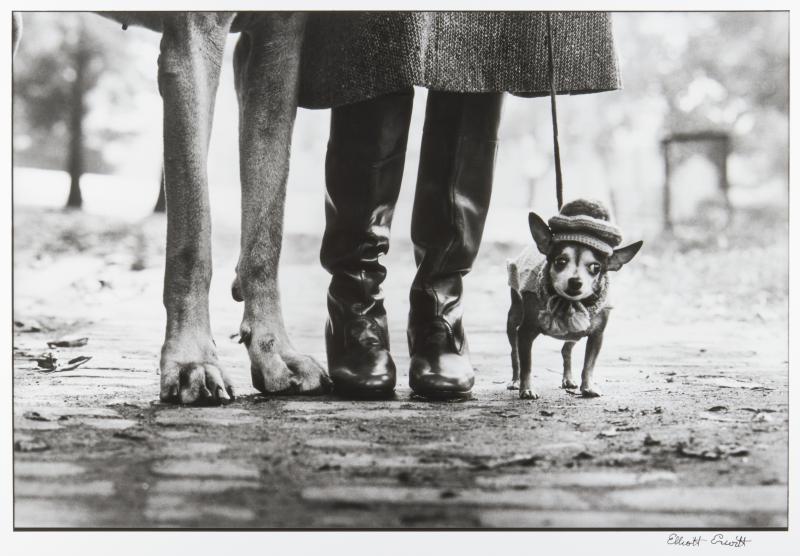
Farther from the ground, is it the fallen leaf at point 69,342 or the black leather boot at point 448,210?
the black leather boot at point 448,210

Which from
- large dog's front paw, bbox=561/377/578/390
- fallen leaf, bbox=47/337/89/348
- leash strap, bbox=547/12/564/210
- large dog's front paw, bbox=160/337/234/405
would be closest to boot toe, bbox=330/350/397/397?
large dog's front paw, bbox=160/337/234/405

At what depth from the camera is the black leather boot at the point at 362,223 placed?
205 centimetres

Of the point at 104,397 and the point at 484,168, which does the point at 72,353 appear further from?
the point at 484,168

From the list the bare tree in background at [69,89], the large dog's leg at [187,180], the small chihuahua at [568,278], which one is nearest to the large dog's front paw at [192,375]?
the large dog's leg at [187,180]

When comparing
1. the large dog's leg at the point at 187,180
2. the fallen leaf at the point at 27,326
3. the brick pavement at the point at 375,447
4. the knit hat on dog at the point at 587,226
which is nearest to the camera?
the brick pavement at the point at 375,447

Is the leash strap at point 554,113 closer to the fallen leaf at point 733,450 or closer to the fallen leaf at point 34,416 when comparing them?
the fallen leaf at point 733,450

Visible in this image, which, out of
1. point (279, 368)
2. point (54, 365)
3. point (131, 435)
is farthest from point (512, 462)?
point (54, 365)

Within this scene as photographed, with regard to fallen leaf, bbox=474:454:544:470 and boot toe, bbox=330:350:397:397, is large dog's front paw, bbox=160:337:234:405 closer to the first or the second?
boot toe, bbox=330:350:397:397

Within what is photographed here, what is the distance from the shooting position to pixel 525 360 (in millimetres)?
1974

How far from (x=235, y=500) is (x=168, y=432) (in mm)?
261

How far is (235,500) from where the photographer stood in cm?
153

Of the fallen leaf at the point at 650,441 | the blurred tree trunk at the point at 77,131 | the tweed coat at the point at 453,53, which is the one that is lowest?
the fallen leaf at the point at 650,441
